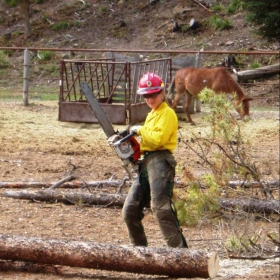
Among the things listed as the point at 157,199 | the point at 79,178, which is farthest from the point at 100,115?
the point at 79,178

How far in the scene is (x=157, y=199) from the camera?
20.9 ft

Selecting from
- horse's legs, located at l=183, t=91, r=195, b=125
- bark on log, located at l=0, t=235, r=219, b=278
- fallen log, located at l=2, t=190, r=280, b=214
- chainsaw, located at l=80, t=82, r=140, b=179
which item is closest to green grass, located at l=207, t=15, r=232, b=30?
horse's legs, located at l=183, t=91, r=195, b=125

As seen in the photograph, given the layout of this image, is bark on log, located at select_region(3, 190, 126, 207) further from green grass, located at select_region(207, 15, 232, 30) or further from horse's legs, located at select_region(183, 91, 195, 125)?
green grass, located at select_region(207, 15, 232, 30)

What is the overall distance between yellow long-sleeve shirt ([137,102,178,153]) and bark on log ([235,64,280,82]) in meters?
15.6

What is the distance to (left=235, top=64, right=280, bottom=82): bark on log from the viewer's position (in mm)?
22203

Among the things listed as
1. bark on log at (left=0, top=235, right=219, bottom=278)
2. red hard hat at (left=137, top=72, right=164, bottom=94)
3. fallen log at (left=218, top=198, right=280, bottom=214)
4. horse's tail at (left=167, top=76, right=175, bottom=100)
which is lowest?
bark on log at (left=0, top=235, right=219, bottom=278)

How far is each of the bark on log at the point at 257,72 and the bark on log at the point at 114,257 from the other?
1616 centimetres

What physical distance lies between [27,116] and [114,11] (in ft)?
54.8

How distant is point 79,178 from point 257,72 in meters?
13.3

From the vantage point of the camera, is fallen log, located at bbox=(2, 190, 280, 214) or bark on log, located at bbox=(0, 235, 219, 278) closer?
bark on log, located at bbox=(0, 235, 219, 278)

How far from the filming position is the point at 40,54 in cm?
2775

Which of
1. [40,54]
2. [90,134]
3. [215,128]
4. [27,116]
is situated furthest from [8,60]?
[215,128]

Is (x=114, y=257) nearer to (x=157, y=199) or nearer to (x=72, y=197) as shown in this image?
(x=157, y=199)

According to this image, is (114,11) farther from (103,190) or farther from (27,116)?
(103,190)
